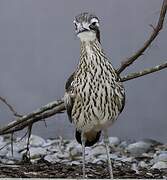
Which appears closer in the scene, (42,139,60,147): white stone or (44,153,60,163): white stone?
(44,153,60,163): white stone

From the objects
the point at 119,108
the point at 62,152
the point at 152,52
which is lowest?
the point at 119,108

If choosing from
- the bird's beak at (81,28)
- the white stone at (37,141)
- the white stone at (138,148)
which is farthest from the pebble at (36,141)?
the bird's beak at (81,28)

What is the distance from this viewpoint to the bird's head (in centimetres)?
602

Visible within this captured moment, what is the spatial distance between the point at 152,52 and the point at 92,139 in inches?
63.2

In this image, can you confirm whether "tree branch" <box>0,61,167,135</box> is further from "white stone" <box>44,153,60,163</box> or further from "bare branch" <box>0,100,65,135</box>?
"white stone" <box>44,153,60,163</box>

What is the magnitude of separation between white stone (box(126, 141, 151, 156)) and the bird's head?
264 centimetres

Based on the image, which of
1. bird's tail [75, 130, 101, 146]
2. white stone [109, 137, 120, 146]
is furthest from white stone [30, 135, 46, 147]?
bird's tail [75, 130, 101, 146]

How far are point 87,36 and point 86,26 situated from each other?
0.13 meters

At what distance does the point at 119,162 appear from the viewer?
7977 millimetres

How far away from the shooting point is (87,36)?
615cm

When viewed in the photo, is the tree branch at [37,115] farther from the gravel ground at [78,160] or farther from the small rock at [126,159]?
the small rock at [126,159]

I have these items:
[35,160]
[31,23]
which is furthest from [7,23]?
[35,160]

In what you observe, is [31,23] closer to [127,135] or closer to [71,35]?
[71,35]

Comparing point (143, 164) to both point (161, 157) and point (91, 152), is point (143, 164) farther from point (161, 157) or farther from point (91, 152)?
point (91, 152)
